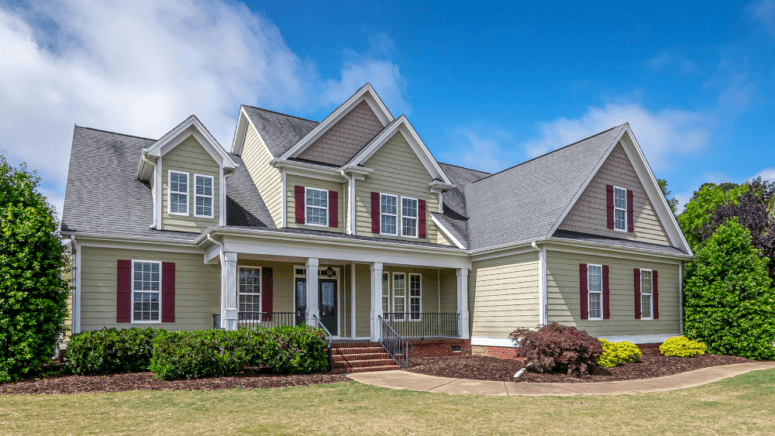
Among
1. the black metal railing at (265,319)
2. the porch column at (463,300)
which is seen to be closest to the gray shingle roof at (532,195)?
the porch column at (463,300)

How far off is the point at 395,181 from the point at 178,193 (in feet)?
24.0

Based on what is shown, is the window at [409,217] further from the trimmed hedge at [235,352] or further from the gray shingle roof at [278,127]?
the trimmed hedge at [235,352]

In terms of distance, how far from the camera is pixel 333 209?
62.2 ft

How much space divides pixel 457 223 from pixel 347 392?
10.9 m

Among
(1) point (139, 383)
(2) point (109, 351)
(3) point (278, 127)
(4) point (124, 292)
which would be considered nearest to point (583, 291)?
(3) point (278, 127)

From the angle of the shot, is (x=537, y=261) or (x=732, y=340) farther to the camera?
(x=732, y=340)

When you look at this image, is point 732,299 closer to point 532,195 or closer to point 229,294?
point 532,195

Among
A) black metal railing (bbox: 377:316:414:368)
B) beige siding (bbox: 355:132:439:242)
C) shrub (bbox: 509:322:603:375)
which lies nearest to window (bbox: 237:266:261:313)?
beige siding (bbox: 355:132:439:242)

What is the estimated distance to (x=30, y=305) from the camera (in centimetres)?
1233

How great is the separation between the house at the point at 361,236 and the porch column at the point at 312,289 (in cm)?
4

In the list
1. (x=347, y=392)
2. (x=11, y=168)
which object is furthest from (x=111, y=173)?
(x=347, y=392)

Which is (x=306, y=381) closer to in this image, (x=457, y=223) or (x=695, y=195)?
(x=457, y=223)

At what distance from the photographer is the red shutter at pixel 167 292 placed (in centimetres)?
1584

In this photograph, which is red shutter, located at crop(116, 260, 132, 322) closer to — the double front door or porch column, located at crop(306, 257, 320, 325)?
porch column, located at crop(306, 257, 320, 325)
